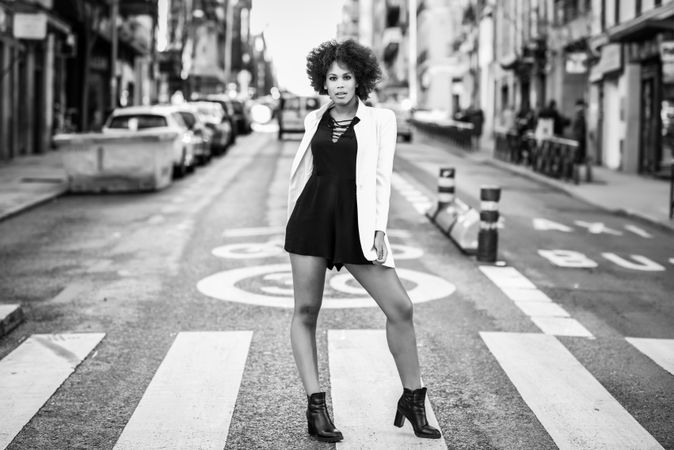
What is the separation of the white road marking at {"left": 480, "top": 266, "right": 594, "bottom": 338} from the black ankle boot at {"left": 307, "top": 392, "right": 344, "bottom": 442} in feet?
10.3

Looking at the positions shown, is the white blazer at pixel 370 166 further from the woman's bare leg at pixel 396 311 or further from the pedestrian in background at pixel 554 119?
the pedestrian in background at pixel 554 119

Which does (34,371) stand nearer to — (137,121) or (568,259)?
(568,259)

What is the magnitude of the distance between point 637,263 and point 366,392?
6.92 meters

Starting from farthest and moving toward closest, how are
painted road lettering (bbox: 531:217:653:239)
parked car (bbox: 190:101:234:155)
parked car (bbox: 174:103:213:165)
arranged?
parked car (bbox: 190:101:234:155) → parked car (bbox: 174:103:213:165) → painted road lettering (bbox: 531:217:653:239)

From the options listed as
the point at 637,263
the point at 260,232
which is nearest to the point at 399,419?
the point at 637,263

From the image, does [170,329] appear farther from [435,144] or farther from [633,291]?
[435,144]

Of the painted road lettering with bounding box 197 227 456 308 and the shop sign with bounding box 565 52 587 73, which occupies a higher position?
the shop sign with bounding box 565 52 587 73

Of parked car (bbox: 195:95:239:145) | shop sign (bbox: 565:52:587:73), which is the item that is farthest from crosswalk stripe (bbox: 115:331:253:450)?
parked car (bbox: 195:95:239:145)

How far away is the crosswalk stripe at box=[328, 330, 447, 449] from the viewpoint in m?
5.26

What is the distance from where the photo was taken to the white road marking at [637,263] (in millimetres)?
11898

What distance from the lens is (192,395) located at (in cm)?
609

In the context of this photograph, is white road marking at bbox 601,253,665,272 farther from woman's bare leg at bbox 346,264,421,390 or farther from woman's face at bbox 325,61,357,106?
woman's face at bbox 325,61,357,106

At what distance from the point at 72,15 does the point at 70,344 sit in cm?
3418

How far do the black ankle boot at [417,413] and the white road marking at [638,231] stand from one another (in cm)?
1061
